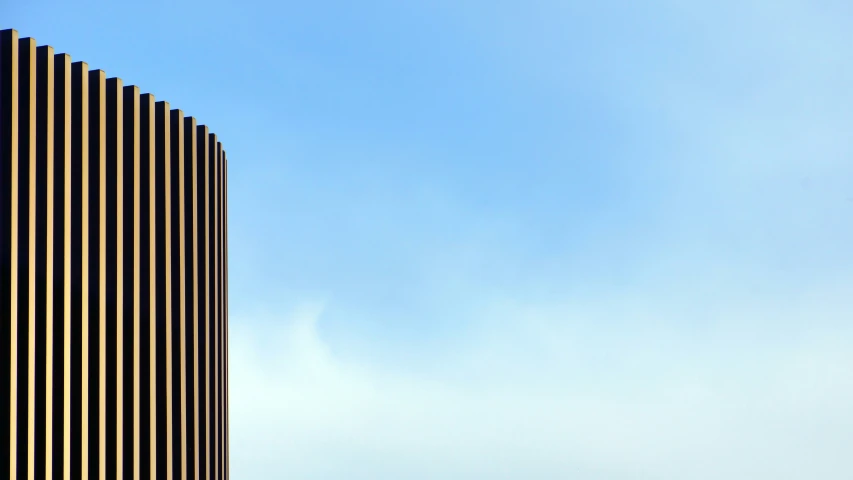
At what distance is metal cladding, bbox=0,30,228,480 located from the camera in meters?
16.6

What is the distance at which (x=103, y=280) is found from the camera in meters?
19.2

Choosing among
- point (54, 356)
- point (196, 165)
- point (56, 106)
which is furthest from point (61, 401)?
point (196, 165)

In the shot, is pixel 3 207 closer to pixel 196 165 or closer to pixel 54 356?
pixel 54 356

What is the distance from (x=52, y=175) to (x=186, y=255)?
6.57m

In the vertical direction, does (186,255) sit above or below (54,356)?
above

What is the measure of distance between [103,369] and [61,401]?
1524 mm

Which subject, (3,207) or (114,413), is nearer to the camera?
(3,207)

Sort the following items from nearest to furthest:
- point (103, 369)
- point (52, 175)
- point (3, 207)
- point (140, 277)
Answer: point (3, 207)
point (52, 175)
point (103, 369)
point (140, 277)

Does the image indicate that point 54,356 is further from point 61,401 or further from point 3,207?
point 3,207

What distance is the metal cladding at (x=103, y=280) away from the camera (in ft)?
54.5

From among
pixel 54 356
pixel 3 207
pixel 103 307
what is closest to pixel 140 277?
pixel 103 307

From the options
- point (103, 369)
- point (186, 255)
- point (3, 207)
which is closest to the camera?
point (3, 207)

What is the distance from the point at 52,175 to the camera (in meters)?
17.5

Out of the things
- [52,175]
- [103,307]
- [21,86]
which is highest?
[21,86]
